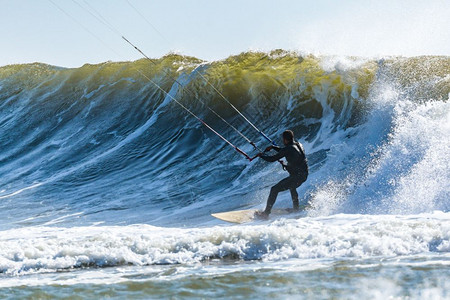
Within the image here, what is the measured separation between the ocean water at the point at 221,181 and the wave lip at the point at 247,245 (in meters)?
0.02

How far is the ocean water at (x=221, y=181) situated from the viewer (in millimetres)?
5672

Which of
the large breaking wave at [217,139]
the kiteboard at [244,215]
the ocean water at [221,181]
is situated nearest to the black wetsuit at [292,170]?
the kiteboard at [244,215]

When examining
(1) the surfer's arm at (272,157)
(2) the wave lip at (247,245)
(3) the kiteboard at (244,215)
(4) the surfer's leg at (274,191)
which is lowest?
(2) the wave lip at (247,245)

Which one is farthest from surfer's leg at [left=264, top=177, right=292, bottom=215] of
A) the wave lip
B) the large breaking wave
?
the wave lip

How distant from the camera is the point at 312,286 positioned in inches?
195

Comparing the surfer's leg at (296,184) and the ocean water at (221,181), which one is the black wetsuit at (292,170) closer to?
the surfer's leg at (296,184)

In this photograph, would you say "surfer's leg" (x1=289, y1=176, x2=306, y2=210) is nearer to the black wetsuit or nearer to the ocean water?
the black wetsuit

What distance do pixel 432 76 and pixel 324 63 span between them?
359cm

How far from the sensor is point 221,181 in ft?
40.5

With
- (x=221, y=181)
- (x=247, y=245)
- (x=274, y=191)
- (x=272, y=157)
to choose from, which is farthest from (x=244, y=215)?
(x=221, y=181)

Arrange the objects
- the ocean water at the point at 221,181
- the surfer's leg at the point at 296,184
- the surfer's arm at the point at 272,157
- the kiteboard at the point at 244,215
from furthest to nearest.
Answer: the surfer's leg at the point at 296,184 → the kiteboard at the point at 244,215 → the surfer's arm at the point at 272,157 → the ocean water at the point at 221,181

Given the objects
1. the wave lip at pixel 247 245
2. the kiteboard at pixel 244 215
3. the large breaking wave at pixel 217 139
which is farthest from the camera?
the large breaking wave at pixel 217 139

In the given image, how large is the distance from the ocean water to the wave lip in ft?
0.07

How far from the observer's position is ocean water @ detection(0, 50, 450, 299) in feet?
18.6
